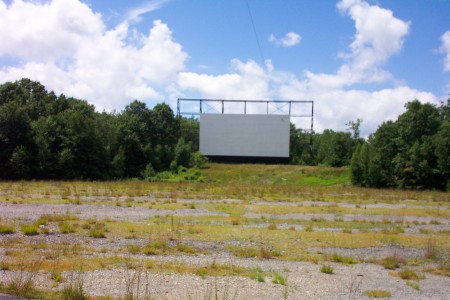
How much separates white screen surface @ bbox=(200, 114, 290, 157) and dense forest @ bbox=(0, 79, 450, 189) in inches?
169

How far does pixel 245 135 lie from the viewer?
7025 centimetres

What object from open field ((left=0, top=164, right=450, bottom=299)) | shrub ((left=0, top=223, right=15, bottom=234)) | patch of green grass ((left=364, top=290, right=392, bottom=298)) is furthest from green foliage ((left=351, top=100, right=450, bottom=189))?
shrub ((left=0, top=223, right=15, bottom=234))

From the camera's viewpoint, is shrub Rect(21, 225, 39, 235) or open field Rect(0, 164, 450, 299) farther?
shrub Rect(21, 225, 39, 235)

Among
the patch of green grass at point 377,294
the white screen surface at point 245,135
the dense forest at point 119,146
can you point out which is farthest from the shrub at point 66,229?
the white screen surface at point 245,135

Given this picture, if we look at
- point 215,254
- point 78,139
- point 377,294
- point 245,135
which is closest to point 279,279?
point 377,294

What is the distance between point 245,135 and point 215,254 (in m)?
58.8

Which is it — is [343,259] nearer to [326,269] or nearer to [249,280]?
[326,269]

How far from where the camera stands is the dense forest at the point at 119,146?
49.8 meters

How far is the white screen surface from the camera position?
6975cm

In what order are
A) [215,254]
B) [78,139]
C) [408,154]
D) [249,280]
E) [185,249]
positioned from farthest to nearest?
1. [408,154]
2. [78,139]
3. [185,249]
4. [215,254]
5. [249,280]

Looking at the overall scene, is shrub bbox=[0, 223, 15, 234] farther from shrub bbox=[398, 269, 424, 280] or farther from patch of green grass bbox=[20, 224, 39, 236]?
shrub bbox=[398, 269, 424, 280]

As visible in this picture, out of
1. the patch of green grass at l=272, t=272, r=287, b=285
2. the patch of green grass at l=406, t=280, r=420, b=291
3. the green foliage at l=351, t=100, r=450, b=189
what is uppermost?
the green foliage at l=351, t=100, r=450, b=189

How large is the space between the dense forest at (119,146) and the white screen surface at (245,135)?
4302 millimetres

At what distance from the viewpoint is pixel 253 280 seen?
28.9 feet
